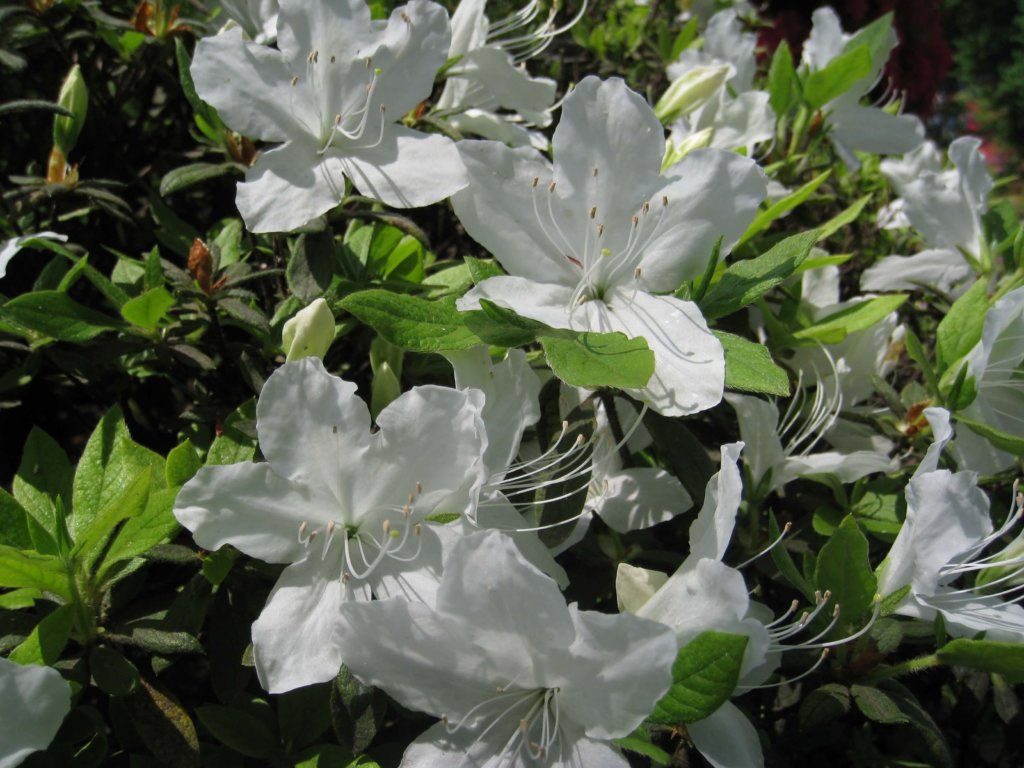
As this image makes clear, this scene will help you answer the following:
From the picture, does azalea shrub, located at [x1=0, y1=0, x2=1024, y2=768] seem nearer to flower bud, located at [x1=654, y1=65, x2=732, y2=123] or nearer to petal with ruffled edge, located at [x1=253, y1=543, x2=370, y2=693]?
petal with ruffled edge, located at [x1=253, y1=543, x2=370, y2=693]

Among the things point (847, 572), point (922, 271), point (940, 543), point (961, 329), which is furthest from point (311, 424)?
point (922, 271)

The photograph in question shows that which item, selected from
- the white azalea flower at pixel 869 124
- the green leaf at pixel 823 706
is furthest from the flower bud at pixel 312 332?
the white azalea flower at pixel 869 124

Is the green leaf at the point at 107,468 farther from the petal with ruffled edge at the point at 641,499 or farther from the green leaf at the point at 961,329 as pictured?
the green leaf at the point at 961,329

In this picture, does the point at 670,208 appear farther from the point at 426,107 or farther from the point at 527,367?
the point at 426,107

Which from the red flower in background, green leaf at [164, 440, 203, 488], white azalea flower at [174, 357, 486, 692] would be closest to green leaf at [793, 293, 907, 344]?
white azalea flower at [174, 357, 486, 692]

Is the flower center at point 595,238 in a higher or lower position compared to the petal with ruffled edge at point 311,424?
higher

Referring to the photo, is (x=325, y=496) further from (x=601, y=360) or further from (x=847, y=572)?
(x=847, y=572)
